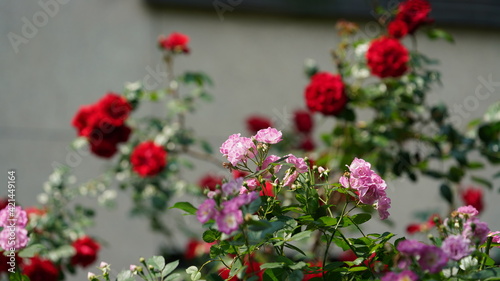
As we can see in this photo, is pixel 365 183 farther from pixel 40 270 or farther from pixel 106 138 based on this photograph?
pixel 106 138

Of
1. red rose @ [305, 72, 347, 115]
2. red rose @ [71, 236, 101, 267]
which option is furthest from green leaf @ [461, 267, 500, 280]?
red rose @ [71, 236, 101, 267]

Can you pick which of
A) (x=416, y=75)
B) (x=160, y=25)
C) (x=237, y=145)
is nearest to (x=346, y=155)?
(x=416, y=75)

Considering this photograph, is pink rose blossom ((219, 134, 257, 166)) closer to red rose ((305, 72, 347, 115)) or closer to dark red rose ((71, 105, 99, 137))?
red rose ((305, 72, 347, 115))

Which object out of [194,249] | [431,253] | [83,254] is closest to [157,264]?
[431,253]

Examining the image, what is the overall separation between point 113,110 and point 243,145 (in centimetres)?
140

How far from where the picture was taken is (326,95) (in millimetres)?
2377

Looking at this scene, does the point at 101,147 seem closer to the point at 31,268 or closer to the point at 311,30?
the point at 31,268

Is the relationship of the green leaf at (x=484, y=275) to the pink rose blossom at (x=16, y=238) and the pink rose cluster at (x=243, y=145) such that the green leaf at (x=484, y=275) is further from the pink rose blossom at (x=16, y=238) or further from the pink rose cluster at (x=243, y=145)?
the pink rose blossom at (x=16, y=238)

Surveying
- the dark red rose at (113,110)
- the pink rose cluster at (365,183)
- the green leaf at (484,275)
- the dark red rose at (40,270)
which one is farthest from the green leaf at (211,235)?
the dark red rose at (113,110)

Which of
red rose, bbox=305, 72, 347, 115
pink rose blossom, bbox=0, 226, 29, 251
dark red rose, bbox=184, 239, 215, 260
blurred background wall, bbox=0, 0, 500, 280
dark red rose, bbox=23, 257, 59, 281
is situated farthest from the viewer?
blurred background wall, bbox=0, 0, 500, 280

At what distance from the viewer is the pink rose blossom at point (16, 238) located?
1.36 metres

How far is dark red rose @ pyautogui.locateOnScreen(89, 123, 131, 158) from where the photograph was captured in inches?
98.8

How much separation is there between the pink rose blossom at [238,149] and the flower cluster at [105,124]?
4.44 ft

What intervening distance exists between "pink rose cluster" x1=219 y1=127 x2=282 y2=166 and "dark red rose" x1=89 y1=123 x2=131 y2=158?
1.38 metres
